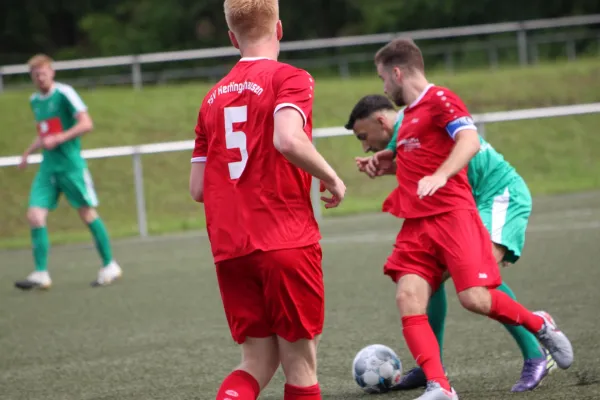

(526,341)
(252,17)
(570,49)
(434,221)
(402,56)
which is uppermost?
(252,17)

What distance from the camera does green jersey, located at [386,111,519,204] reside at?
229 inches

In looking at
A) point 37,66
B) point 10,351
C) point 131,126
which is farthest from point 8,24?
point 10,351

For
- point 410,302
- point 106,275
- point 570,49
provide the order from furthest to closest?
point 570,49 < point 106,275 < point 410,302

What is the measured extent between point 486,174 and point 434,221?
63 centimetres

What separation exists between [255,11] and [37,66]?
6.86 meters

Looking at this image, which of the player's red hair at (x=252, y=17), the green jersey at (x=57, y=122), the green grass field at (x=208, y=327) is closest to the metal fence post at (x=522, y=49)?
the green grass field at (x=208, y=327)

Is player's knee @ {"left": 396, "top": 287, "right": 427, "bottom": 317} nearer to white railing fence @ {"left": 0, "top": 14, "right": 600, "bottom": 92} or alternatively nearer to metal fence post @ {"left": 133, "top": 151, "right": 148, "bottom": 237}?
metal fence post @ {"left": 133, "top": 151, "right": 148, "bottom": 237}

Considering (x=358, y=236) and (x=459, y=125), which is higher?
(x=459, y=125)

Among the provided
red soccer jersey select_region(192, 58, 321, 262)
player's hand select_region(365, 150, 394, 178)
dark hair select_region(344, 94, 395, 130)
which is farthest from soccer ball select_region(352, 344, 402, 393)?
red soccer jersey select_region(192, 58, 321, 262)

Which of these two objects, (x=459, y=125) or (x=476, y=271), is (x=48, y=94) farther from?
(x=476, y=271)

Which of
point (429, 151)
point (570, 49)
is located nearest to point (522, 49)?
point (570, 49)

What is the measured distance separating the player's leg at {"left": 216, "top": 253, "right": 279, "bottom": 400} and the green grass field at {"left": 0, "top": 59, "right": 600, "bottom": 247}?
36.7ft

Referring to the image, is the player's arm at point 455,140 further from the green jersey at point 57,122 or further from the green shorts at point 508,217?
the green jersey at point 57,122

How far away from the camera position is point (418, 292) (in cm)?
525
